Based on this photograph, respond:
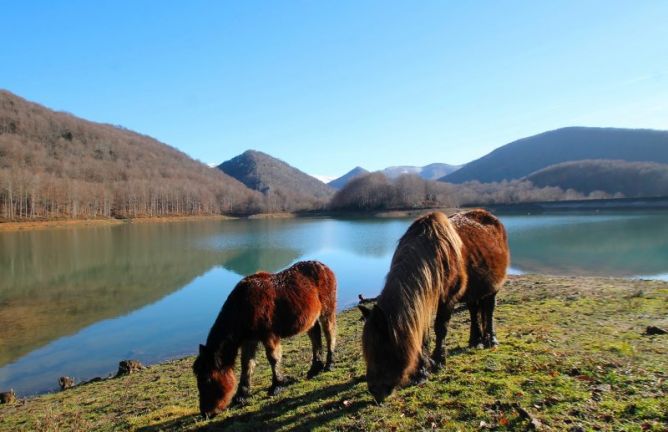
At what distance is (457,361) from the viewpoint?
5844 mm

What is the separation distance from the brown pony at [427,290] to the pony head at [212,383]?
2.46 metres

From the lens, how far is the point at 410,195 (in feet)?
404

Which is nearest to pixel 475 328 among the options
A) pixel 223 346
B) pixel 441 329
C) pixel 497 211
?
pixel 441 329

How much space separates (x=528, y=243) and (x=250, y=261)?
26.8m

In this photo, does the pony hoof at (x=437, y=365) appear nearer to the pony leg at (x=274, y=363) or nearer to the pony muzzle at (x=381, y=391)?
the pony muzzle at (x=381, y=391)

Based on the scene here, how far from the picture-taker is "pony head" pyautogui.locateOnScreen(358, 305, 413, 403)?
4227mm

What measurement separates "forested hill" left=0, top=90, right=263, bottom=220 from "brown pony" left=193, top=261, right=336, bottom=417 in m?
92.9

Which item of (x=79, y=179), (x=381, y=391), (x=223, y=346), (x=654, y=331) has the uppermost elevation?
(x=79, y=179)

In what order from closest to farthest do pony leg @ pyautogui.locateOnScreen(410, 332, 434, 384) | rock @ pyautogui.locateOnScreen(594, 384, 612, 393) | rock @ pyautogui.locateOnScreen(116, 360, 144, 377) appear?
rock @ pyautogui.locateOnScreen(594, 384, 612, 393) → pony leg @ pyautogui.locateOnScreen(410, 332, 434, 384) → rock @ pyautogui.locateOnScreen(116, 360, 144, 377)

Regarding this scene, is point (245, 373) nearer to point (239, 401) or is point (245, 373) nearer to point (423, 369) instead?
point (239, 401)

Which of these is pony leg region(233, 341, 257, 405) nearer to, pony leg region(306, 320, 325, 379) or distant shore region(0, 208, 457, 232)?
pony leg region(306, 320, 325, 379)

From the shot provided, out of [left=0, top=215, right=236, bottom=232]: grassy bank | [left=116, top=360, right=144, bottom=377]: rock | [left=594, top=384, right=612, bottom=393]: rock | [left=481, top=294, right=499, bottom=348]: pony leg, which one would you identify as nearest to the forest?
[left=0, top=215, right=236, bottom=232]: grassy bank

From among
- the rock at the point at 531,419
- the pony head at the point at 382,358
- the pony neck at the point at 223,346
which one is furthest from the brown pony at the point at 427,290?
the pony neck at the point at 223,346

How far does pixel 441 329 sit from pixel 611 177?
180412mm
